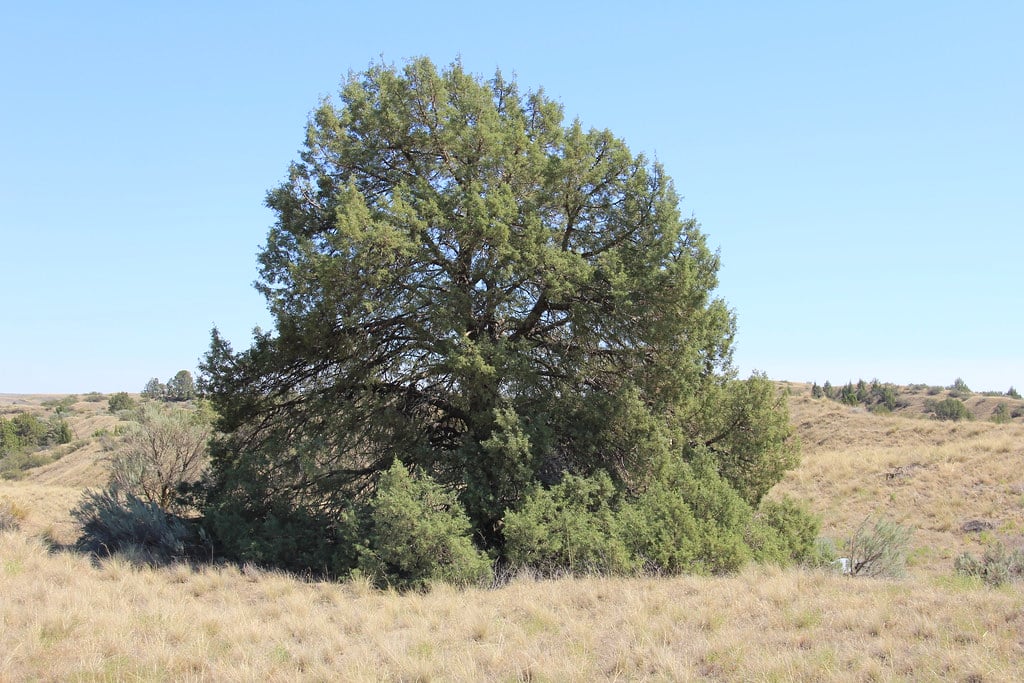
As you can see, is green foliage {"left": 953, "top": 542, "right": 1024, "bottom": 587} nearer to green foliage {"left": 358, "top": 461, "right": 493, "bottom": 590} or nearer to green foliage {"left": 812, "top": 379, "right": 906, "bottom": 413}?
green foliage {"left": 358, "top": 461, "right": 493, "bottom": 590}

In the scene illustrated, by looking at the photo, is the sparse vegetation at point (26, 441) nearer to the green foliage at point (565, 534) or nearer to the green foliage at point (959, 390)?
the green foliage at point (565, 534)

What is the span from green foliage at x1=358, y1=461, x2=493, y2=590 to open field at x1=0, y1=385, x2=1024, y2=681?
64cm

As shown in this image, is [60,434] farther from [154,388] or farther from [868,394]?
[868,394]

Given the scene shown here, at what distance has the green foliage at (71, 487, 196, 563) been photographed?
12414 millimetres

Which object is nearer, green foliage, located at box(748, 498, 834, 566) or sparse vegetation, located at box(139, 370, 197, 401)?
green foliage, located at box(748, 498, 834, 566)

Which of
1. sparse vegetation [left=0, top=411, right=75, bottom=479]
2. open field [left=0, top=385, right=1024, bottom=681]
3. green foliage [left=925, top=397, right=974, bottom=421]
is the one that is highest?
green foliage [left=925, top=397, right=974, bottom=421]

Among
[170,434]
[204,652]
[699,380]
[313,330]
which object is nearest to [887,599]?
[699,380]

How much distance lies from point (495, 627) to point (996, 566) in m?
9.17

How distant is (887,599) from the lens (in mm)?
8023

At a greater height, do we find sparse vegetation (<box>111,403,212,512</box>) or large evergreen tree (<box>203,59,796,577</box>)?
large evergreen tree (<box>203,59,796,577</box>)

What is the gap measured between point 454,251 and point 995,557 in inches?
449

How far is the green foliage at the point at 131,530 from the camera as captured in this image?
12414mm

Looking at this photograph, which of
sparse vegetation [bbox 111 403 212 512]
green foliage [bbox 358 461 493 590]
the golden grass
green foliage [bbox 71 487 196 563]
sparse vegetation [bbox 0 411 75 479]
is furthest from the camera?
sparse vegetation [bbox 0 411 75 479]

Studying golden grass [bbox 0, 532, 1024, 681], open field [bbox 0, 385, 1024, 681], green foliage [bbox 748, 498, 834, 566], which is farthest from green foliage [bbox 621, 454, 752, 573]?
golden grass [bbox 0, 532, 1024, 681]
